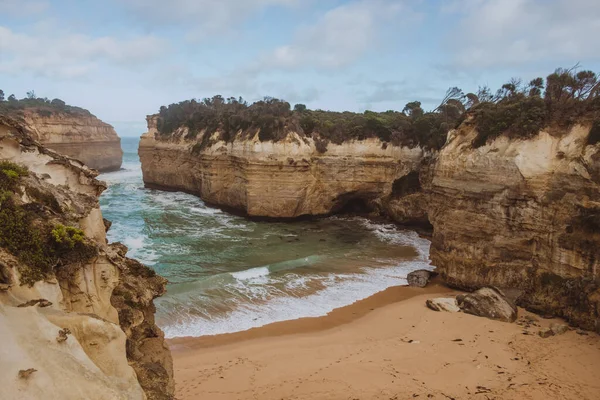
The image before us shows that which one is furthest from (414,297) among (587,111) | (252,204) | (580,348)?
(252,204)

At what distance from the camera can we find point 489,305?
39.1ft

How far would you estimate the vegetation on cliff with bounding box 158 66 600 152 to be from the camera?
12.6 metres

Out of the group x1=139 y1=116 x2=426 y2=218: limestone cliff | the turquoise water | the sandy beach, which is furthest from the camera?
x1=139 y1=116 x2=426 y2=218: limestone cliff

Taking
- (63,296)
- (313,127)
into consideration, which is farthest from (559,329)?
(313,127)

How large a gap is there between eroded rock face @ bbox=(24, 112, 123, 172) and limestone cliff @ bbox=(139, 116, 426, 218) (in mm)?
26105

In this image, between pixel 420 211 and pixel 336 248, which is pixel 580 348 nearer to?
pixel 336 248

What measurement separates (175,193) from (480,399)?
31451 millimetres

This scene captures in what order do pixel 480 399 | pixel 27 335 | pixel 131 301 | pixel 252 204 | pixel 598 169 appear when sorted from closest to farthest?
pixel 27 335
pixel 131 301
pixel 480 399
pixel 598 169
pixel 252 204

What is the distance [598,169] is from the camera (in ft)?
35.0

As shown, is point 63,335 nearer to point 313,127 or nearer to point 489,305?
point 489,305

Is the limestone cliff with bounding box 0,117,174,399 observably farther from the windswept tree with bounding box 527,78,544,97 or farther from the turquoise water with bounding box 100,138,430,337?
the windswept tree with bounding box 527,78,544,97

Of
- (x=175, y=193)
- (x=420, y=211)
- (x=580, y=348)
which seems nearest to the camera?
(x=580, y=348)

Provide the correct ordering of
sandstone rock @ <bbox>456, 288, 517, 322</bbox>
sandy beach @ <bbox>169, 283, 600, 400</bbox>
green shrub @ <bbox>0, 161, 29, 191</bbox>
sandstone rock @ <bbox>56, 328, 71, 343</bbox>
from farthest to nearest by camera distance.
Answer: sandstone rock @ <bbox>456, 288, 517, 322</bbox> < sandy beach @ <bbox>169, 283, 600, 400</bbox> < green shrub @ <bbox>0, 161, 29, 191</bbox> < sandstone rock @ <bbox>56, 328, 71, 343</bbox>

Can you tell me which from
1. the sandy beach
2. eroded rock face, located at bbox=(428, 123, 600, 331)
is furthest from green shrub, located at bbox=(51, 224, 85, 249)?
eroded rock face, located at bbox=(428, 123, 600, 331)
